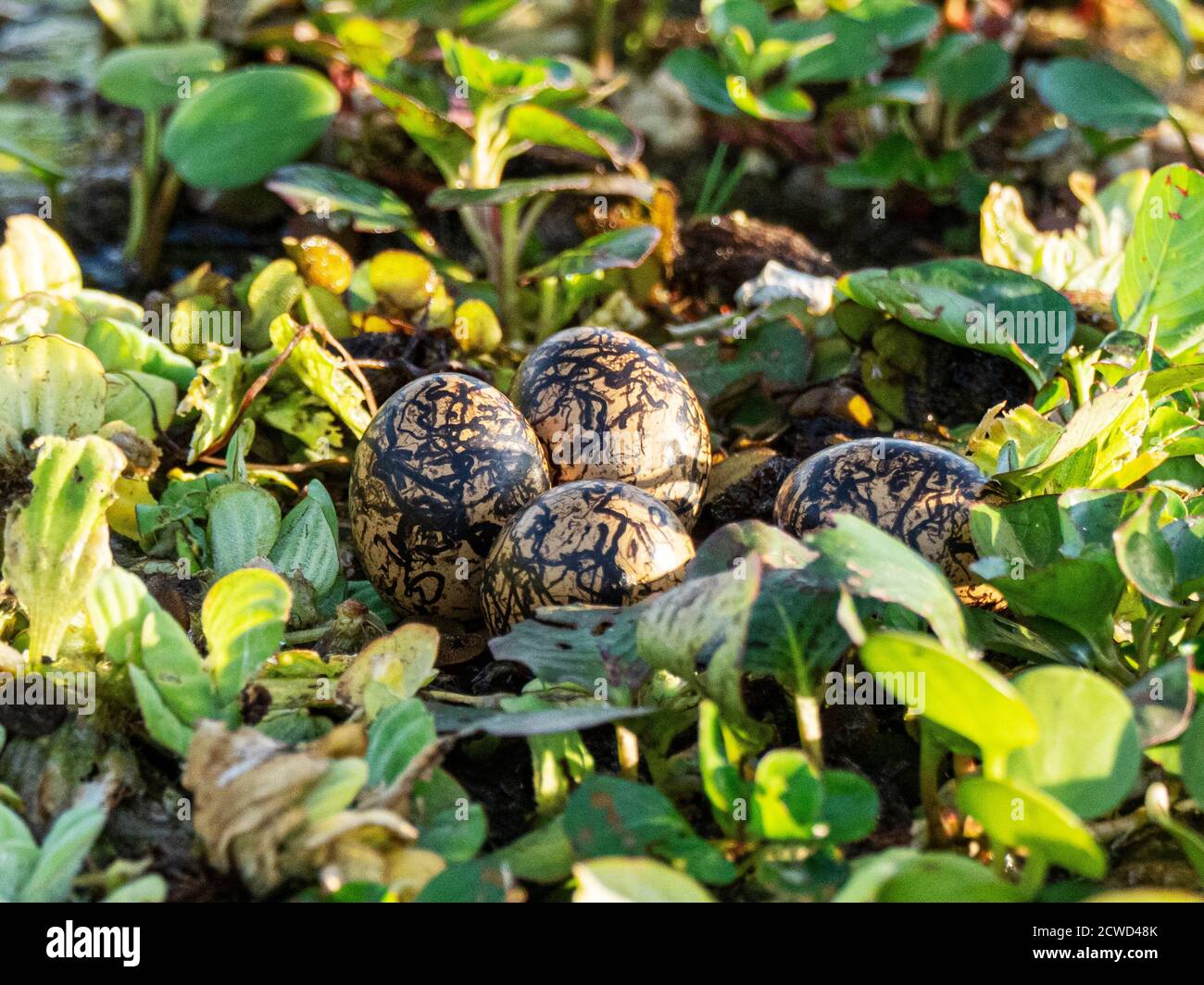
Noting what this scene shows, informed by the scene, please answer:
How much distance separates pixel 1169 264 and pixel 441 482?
1131 mm

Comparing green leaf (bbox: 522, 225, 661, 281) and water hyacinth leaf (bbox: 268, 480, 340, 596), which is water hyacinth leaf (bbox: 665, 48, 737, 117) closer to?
green leaf (bbox: 522, 225, 661, 281)

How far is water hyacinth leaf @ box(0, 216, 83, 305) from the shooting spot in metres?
1.95

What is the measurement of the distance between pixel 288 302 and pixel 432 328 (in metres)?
0.24

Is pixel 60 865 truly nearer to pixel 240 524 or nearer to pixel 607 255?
pixel 240 524

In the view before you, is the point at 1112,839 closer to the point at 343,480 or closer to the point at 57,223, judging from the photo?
the point at 343,480

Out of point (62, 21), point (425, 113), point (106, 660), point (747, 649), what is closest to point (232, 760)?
point (106, 660)

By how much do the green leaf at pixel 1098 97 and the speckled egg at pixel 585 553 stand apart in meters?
1.76

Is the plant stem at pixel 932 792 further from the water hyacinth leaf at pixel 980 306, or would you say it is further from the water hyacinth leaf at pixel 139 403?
the water hyacinth leaf at pixel 139 403

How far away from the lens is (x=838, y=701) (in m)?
1.38

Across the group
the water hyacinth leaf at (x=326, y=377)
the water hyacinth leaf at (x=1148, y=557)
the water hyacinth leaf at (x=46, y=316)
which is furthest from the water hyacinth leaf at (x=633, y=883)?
the water hyacinth leaf at (x=46, y=316)

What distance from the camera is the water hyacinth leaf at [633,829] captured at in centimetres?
110

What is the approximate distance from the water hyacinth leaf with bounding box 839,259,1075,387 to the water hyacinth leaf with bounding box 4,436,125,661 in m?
1.13

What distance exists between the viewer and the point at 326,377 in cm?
178

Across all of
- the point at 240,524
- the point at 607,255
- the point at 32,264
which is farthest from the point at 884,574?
the point at 32,264
